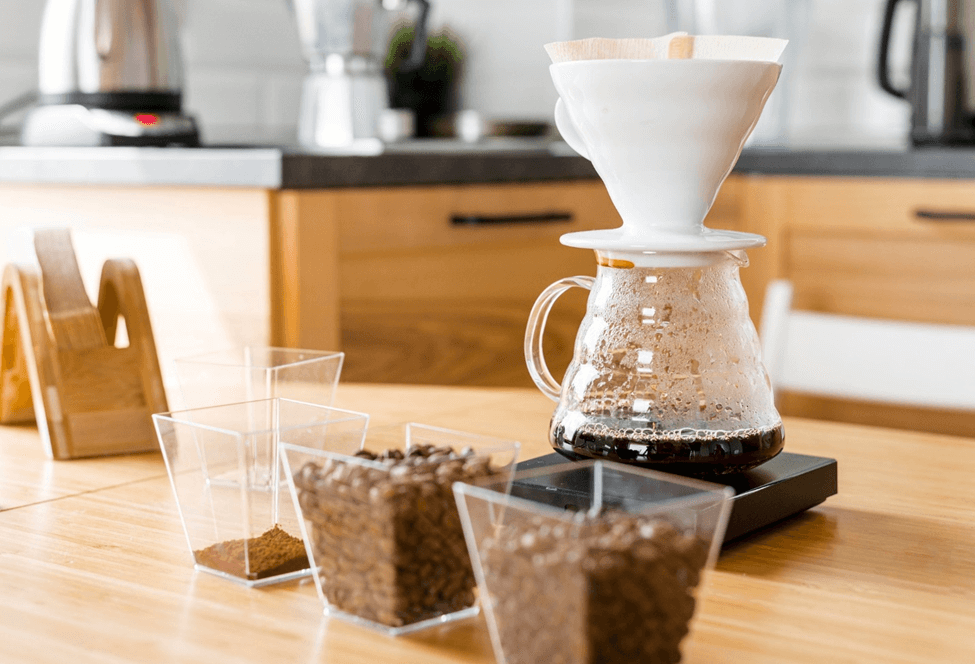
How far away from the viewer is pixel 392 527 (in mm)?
524

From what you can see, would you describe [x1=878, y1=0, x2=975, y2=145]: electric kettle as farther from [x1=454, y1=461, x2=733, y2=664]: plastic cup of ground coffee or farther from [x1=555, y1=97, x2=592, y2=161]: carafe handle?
[x1=454, y1=461, x2=733, y2=664]: plastic cup of ground coffee

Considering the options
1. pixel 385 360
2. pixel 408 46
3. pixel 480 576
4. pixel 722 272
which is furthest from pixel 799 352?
pixel 408 46

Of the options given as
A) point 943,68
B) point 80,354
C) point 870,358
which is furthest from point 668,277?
point 943,68

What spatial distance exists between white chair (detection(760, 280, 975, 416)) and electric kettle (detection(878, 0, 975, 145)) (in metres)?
1.06

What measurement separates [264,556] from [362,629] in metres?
0.09

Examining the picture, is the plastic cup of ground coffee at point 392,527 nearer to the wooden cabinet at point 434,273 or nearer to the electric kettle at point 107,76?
the wooden cabinet at point 434,273

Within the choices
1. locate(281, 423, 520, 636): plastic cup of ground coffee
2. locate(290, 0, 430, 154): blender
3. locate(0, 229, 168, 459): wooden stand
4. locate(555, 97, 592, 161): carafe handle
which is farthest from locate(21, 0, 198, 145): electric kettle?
locate(281, 423, 520, 636): plastic cup of ground coffee

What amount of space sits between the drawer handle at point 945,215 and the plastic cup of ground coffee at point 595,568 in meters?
1.73

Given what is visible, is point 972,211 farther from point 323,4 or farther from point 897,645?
point 897,645

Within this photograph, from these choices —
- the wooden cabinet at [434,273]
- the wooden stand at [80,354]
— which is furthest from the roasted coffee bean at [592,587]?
the wooden cabinet at [434,273]

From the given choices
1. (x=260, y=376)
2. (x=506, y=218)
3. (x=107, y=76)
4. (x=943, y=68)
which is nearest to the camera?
(x=260, y=376)

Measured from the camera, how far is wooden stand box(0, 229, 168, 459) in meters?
0.96

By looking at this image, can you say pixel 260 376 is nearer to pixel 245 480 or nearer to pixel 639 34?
pixel 245 480

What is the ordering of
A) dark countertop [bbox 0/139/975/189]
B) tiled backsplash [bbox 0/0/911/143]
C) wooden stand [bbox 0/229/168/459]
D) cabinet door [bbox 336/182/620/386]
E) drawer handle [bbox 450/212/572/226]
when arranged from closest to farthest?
wooden stand [bbox 0/229/168/459] → dark countertop [bbox 0/139/975/189] → cabinet door [bbox 336/182/620/386] → drawer handle [bbox 450/212/572/226] → tiled backsplash [bbox 0/0/911/143]
